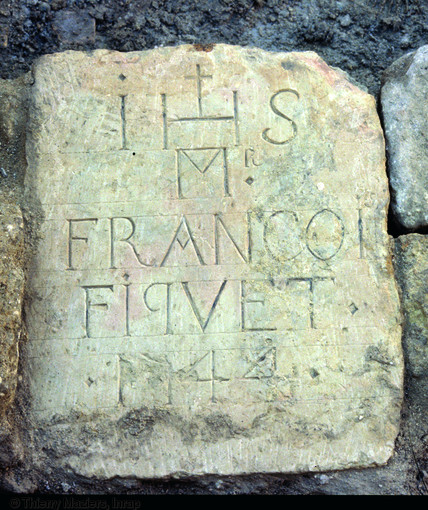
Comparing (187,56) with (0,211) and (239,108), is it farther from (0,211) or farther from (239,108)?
(0,211)

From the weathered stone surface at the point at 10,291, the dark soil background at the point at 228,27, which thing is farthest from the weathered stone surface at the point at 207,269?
the dark soil background at the point at 228,27

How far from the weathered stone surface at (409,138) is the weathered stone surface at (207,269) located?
0.29 feet

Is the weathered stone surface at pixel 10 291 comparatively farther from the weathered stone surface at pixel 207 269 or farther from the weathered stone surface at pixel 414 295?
the weathered stone surface at pixel 414 295

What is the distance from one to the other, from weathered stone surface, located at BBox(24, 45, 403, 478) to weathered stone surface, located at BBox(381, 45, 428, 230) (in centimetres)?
9

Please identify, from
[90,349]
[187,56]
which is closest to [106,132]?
[187,56]

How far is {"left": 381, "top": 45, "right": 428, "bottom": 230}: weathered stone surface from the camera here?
8.29ft

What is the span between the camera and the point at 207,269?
242 centimetres

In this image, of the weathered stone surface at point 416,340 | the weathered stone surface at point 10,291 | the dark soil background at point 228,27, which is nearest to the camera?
the weathered stone surface at point 10,291

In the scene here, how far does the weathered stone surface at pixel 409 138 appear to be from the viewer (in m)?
2.53

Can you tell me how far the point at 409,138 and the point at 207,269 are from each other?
964mm

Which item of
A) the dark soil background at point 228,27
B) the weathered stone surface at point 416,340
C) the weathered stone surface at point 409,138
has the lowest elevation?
the weathered stone surface at point 416,340

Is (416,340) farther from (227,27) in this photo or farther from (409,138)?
(227,27)

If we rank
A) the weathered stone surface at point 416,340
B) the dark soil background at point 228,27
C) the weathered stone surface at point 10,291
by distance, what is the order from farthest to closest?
the dark soil background at point 228,27, the weathered stone surface at point 416,340, the weathered stone surface at point 10,291

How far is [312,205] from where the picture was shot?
8.07 feet
